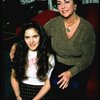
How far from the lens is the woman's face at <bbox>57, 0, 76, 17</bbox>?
1.35 meters

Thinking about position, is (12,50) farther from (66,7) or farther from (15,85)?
(66,7)

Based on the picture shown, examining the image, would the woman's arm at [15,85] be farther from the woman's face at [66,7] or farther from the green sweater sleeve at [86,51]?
the woman's face at [66,7]

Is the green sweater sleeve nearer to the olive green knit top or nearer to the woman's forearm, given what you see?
the olive green knit top

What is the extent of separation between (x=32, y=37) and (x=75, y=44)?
279mm

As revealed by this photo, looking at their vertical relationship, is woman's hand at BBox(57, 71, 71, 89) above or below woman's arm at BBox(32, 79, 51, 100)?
above

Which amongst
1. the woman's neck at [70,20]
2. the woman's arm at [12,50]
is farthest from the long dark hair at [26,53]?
the woman's neck at [70,20]

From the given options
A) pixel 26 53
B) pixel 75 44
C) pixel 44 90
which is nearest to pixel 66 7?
pixel 75 44

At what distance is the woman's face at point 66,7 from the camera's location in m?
1.35

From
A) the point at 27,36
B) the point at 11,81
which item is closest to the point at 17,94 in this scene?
the point at 11,81

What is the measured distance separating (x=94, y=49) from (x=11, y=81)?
0.61 metres

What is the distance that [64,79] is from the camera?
4.52 ft

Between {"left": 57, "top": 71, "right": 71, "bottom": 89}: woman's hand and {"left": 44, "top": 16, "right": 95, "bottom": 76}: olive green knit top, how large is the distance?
0.11 ft

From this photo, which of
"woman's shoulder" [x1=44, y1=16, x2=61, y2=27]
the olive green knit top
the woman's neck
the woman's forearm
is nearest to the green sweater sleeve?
the olive green knit top

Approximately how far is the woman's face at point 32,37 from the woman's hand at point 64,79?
0.84 feet
